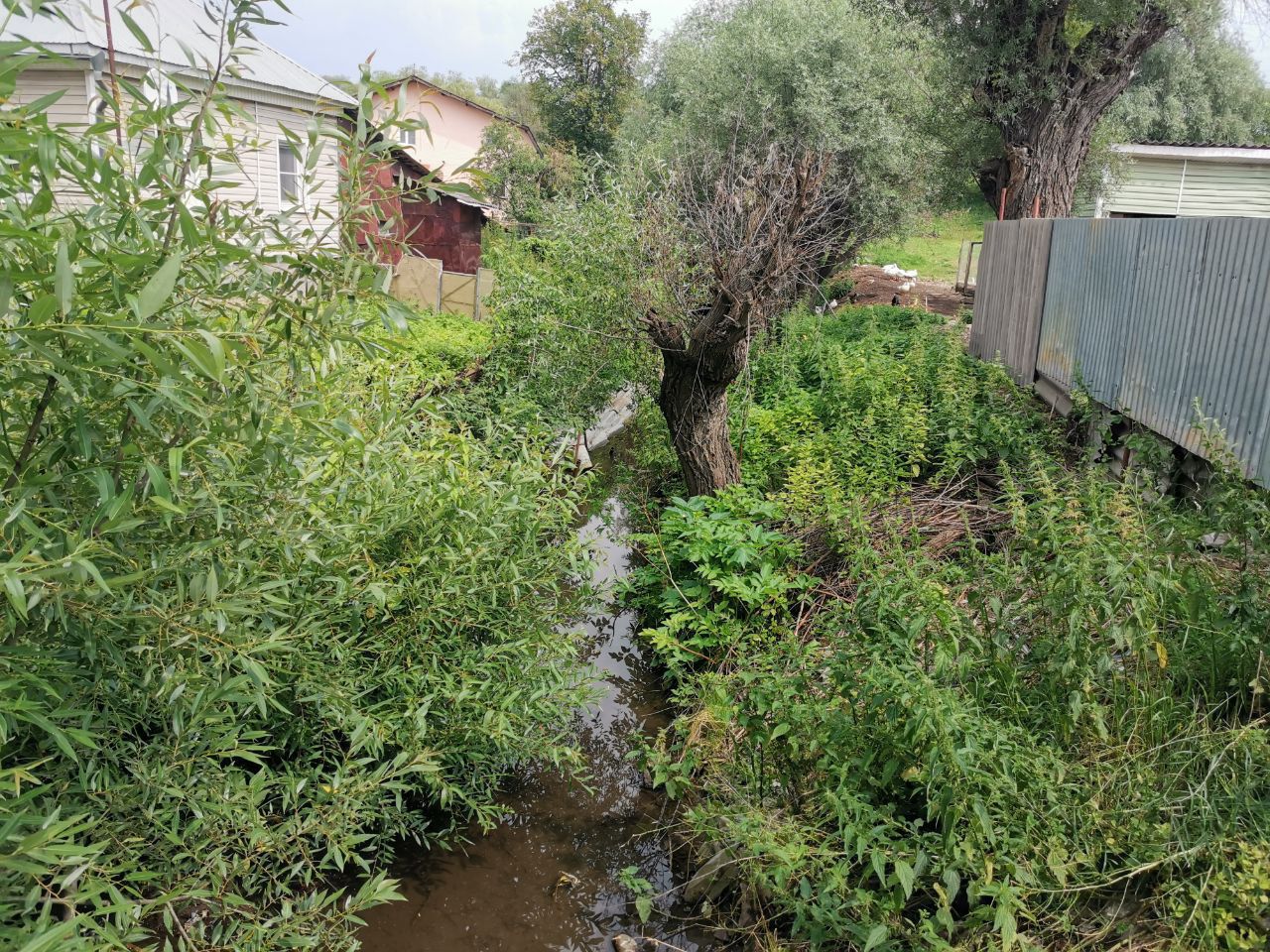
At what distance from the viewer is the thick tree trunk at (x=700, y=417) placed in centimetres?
747

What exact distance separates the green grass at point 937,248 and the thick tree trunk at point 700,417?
53.3 feet

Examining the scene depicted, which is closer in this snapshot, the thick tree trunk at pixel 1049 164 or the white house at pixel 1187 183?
the thick tree trunk at pixel 1049 164

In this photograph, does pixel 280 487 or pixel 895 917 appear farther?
pixel 895 917

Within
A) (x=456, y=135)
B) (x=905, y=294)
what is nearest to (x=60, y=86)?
(x=905, y=294)

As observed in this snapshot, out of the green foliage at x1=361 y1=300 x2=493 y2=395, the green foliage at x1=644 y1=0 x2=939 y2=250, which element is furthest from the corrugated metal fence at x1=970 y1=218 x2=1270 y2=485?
the green foliage at x1=644 y1=0 x2=939 y2=250

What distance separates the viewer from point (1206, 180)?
18.9 metres

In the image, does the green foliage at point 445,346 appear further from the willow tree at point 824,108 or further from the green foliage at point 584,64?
the green foliage at point 584,64

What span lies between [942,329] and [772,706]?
933 centimetres

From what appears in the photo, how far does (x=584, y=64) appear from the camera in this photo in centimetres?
3562

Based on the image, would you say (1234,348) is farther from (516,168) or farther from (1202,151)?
(516,168)

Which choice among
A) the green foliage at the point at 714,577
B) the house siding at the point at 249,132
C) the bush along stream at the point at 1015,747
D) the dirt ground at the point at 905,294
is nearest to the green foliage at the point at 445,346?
the house siding at the point at 249,132

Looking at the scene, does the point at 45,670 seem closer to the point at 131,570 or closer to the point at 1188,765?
the point at 131,570

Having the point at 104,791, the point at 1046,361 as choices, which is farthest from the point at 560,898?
the point at 1046,361

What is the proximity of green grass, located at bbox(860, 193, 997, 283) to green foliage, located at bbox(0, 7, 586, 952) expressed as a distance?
66.5 feet
